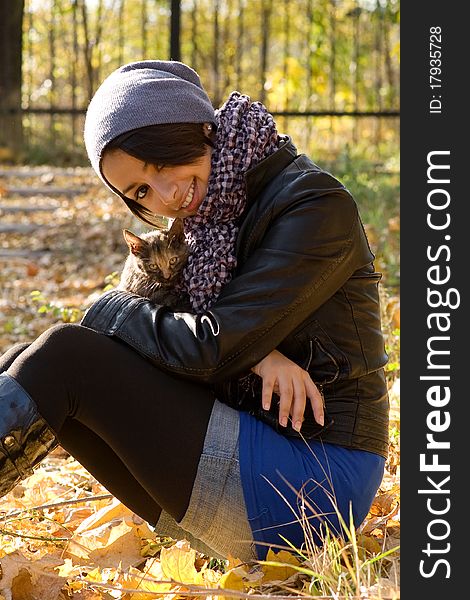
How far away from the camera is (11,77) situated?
1062 cm

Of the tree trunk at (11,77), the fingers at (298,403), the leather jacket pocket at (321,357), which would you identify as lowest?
the fingers at (298,403)

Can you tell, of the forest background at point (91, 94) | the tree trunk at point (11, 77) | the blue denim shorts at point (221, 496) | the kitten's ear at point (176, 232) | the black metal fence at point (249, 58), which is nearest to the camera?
the blue denim shorts at point (221, 496)

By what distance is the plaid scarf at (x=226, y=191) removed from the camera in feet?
8.10

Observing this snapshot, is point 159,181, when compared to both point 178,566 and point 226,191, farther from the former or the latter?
point 178,566

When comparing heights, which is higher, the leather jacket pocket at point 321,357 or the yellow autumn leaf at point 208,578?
the leather jacket pocket at point 321,357

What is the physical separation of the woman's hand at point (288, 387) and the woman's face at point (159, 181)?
0.51 m

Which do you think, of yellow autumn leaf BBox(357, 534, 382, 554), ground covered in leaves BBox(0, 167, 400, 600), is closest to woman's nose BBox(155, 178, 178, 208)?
ground covered in leaves BBox(0, 167, 400, 600)

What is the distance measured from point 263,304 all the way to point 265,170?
0.40m

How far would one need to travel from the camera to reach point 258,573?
233cm

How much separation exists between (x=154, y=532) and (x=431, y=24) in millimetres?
1525

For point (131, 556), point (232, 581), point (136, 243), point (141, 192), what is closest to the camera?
point (232, 581)

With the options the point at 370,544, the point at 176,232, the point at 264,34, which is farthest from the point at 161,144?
the point at 264,34

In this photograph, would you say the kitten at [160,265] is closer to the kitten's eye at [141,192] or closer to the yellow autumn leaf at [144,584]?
the kitten's eye at [141,192]

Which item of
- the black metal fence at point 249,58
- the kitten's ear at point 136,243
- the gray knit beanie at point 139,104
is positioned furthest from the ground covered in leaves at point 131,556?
the black metal fence at point 249,58
